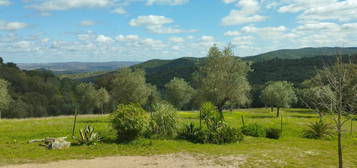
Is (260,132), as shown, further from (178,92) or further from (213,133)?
(178,92)

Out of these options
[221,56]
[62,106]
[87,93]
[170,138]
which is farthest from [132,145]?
[62,106]

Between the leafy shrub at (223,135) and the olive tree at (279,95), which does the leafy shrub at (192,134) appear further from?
the olive tree at (279,95)

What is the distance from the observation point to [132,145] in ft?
57.5

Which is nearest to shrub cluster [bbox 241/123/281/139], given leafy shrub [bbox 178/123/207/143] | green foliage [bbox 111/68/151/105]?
leafy shrub [bbox 178/123/207/143]

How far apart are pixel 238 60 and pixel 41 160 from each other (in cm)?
2772

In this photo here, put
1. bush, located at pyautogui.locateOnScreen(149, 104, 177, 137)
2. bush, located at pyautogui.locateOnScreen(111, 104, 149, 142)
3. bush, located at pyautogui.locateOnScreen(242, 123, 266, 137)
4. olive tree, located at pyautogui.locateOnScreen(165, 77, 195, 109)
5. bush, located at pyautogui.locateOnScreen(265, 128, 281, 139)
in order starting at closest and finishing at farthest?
1. bush, located at pyautogui.locateOnScreen(111, 104, 149, 142)
2. bush, located at pyautogui.locateOnScreen(149, 104, 177, 137)
3. bush, located at pyautogui.locateOnScreen(265, 128, 281, 139)
4. bush, located at pyautogui.locateOnScreen(242, 123, 266, 137)
5. olive tree, located at pyautogui.locateOnScreen(165, 77, 195, 109)

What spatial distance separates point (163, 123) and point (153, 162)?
22.7ft

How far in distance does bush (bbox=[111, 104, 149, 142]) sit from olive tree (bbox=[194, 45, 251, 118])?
15.9 metres

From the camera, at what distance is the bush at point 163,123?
20047 millimetres

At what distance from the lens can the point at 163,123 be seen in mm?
20250

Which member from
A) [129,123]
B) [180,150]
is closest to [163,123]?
[129,123]

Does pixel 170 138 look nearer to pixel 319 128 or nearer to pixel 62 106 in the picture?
pixel 319 128

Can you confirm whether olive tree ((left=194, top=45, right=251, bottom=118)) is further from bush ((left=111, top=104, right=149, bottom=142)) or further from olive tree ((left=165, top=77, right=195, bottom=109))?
olive tree ((left=165, top=77, right=195, bottom=109))

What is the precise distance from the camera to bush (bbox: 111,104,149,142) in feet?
59.0
